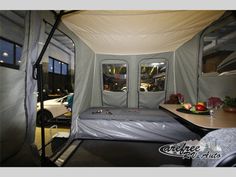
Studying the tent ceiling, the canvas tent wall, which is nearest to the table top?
the tent ceiling

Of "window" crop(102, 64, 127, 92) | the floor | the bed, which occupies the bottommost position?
the floor

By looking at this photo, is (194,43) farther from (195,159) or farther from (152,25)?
(195,159)

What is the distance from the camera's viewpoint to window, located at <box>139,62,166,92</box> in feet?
12.4

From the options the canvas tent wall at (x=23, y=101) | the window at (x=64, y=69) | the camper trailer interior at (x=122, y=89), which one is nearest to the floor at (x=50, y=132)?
the camper trailer interior at (x=122, y=89)

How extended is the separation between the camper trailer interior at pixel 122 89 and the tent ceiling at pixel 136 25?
0.04 feet

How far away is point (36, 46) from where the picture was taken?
5.68 feet

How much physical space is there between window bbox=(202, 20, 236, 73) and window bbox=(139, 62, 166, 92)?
3.02 ft

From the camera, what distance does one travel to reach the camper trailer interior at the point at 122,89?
4.82ft

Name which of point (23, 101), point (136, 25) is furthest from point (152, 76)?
point (23, 101)

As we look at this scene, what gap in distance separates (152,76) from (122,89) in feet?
2.54

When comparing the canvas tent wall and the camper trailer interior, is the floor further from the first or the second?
the canvas tent wall

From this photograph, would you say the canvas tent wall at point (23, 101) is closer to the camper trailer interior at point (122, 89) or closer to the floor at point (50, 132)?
the camper trailer interior at point (122, 89)

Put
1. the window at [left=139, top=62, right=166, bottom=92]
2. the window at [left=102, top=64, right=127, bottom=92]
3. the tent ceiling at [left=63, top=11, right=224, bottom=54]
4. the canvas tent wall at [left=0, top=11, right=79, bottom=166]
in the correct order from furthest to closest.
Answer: the window at [left=102, top=64, right=127, bottom=92] → the window at [left=139, top=62, right=166, bottom=92] → the tent ceiling at [left=63, top=11, right=224, bottom=54] → the canvas tent wall at [left=0, top=11, right=79, bottom=166]

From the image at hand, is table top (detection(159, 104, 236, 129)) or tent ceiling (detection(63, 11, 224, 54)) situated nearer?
table top (detection(159, 104, 236, 129))
